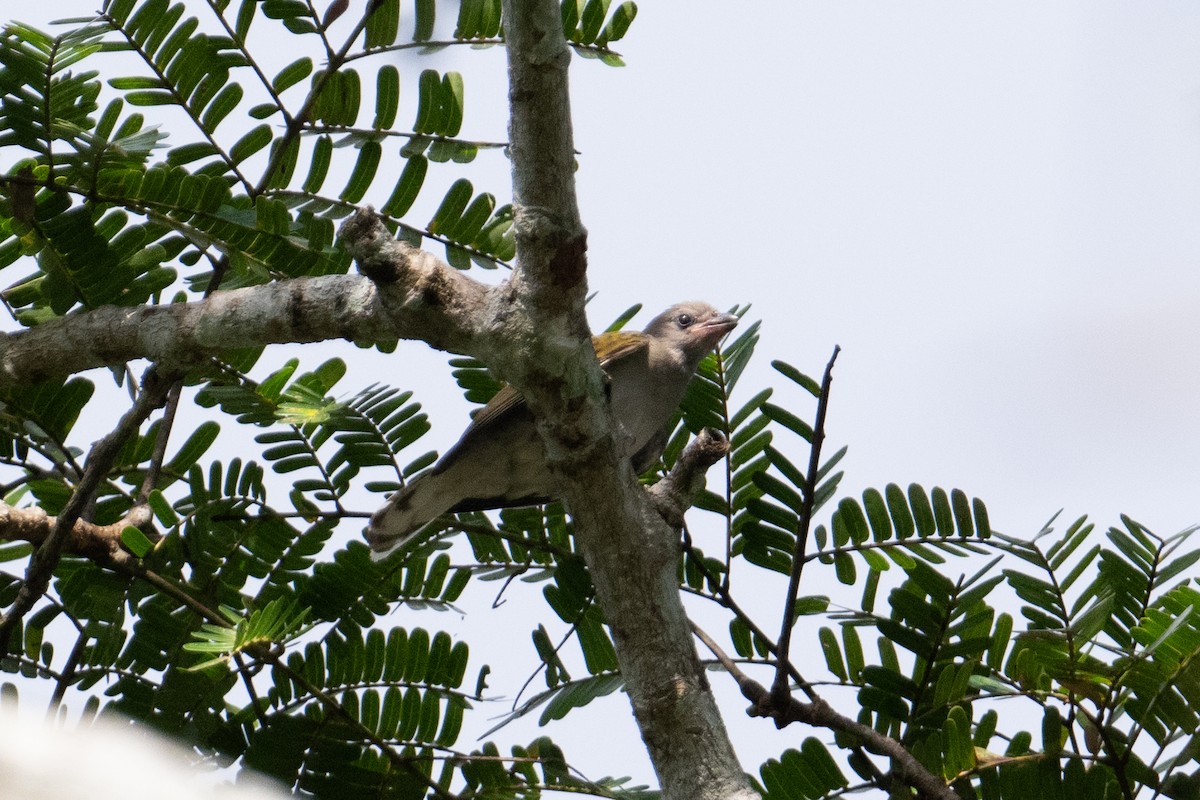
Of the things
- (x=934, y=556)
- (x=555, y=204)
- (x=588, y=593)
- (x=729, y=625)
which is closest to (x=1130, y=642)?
(x=934, y=556)

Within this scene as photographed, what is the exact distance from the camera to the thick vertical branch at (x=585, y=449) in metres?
2.47

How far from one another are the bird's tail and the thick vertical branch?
2.55ft

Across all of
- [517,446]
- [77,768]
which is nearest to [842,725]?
[517,446]

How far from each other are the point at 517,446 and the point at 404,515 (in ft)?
2.06

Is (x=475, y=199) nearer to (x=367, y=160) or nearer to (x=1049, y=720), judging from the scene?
(x=367, y=160)

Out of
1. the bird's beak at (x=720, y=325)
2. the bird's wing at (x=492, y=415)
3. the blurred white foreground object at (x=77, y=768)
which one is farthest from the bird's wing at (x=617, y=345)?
the blurred white foreground object at (x=77, y=768)

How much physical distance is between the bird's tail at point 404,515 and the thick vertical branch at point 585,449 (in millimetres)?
778

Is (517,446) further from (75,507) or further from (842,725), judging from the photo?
(842,725)

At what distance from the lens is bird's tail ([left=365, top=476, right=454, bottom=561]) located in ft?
10.8

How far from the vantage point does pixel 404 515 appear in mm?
3490

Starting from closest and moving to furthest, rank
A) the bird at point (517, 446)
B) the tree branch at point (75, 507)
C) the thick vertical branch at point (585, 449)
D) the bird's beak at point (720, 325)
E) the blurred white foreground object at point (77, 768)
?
the blurred white foreground object at point (77, 768), the thick vertical branch at point (585, 449), the tree branch at point (75, 507), the bird at point (517, 446), the bird's beak at point (720, 325)

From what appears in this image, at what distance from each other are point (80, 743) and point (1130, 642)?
257cm

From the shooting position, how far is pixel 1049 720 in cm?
285

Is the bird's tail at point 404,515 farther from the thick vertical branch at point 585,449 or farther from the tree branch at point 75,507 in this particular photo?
the thick vertical branch at point 585,449
